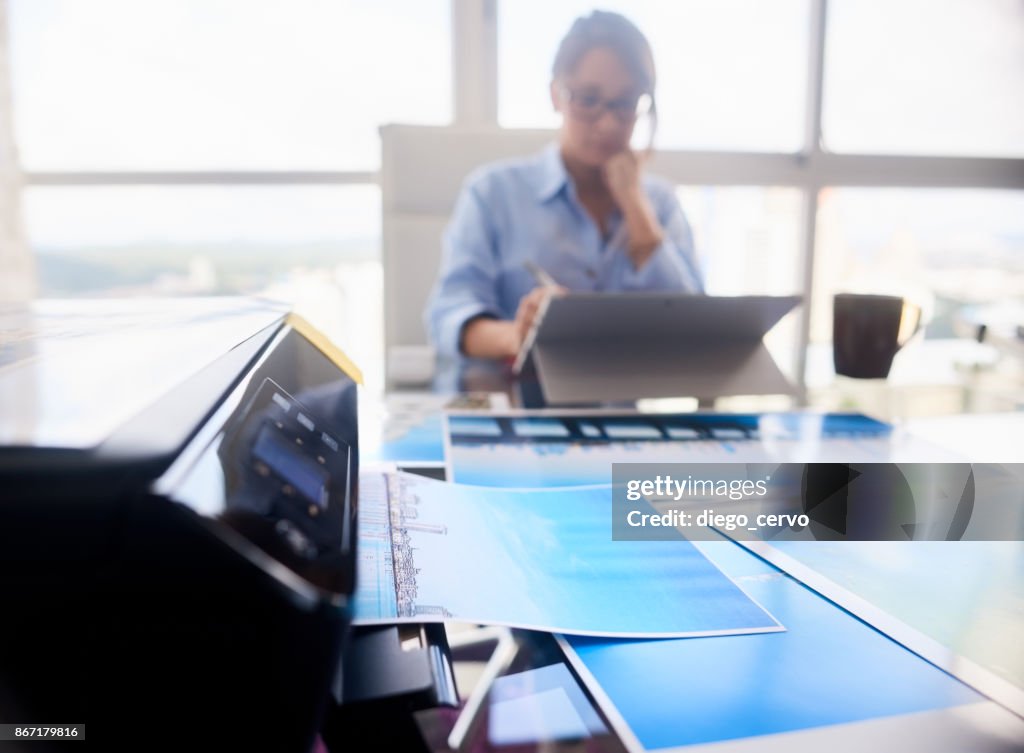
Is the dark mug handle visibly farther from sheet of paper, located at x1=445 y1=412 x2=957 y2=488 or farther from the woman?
the woman

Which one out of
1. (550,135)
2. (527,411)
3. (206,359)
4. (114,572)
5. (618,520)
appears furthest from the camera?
(550,135)

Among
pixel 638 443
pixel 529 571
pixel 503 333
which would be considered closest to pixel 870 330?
pixel 638 443

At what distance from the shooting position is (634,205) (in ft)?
5.01

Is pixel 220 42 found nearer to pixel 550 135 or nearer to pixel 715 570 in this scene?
pixel 550 135

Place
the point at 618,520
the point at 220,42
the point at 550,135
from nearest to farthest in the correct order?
the point at 618,520 < the point at 550,135 < the point at 220,42

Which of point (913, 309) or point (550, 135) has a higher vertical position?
point (550, 135)

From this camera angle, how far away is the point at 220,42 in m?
2.20

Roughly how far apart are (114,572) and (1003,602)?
0.43 metres

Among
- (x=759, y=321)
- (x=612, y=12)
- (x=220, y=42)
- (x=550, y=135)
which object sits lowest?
(x=759, y=321)

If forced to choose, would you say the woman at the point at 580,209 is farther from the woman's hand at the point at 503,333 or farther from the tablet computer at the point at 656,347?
the tablet computer at the point at 656,347

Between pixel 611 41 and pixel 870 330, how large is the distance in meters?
0.85

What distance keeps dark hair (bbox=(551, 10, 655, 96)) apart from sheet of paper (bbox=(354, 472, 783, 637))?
1173mm

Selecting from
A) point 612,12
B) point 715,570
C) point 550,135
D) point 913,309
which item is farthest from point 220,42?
point 715,570

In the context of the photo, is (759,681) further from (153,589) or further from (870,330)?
(870,330)
